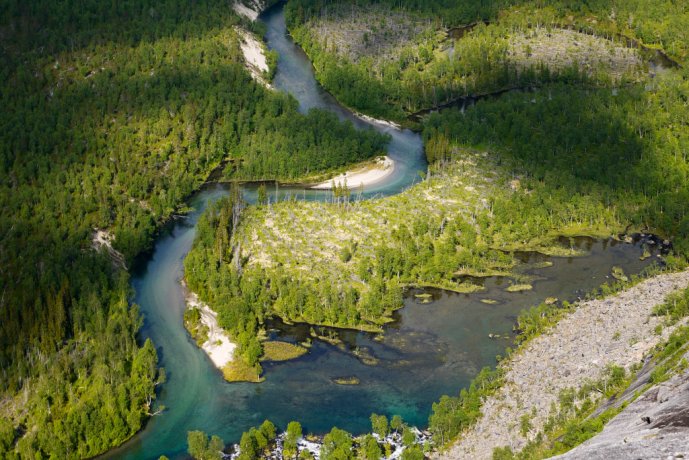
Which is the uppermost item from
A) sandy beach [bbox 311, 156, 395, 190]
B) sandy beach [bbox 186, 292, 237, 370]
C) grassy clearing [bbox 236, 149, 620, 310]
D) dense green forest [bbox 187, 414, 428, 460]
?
sandy beach [bbox 311, 156, 395, 190]

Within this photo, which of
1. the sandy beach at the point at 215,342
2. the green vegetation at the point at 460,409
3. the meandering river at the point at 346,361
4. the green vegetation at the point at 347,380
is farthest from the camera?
the sandy beach at the point at 215,342

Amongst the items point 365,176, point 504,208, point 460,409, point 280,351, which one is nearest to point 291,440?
point 460,409

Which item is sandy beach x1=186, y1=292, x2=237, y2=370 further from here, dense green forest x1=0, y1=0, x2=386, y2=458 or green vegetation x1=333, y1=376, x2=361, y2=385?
green vegetation x1=333, y1=376, x2=361, y2=385

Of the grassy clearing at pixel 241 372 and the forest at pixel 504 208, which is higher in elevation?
the forest at pixel 504 208

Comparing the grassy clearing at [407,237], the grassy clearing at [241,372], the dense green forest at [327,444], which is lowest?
the dense green forest at [327,444]

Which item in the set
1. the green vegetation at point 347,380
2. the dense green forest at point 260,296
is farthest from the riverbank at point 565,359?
the dense green forest at point 260,296

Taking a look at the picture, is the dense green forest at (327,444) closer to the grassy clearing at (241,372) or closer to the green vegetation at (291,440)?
the green vegetation at (291,440)

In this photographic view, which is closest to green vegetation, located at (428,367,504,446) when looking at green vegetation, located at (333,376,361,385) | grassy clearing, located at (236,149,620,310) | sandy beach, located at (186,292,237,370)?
green vegetation, located at (333,376,361,385)

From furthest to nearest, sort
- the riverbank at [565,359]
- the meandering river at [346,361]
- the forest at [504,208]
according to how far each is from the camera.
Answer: the forest at [504,208]
the meandering river at [346,361]
the riverbank at [565,359]
